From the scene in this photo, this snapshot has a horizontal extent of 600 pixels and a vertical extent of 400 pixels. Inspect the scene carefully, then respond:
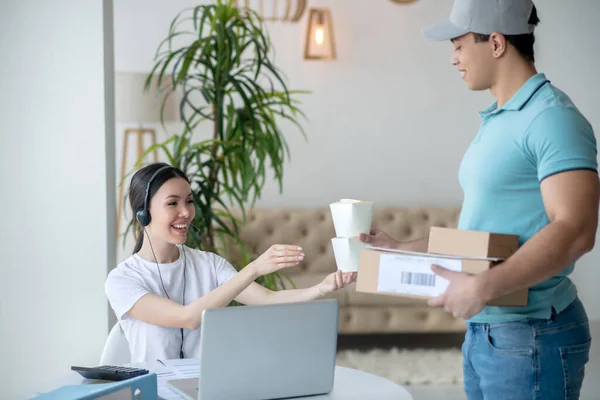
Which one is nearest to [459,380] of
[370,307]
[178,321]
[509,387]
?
[370,307]

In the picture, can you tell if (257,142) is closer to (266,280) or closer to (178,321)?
→ (266,280)

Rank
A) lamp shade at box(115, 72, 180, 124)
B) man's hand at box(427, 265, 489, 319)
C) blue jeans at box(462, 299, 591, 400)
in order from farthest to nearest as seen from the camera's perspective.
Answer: lamp shade at box(115, 72, 180, 124) < blue jeans at box(462, 299, 591, 400) < man's hand at box(427, 265, 489, 319)

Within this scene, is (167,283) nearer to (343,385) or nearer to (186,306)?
(186,306)

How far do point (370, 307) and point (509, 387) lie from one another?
332 centimetres

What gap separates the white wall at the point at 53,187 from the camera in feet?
9.54

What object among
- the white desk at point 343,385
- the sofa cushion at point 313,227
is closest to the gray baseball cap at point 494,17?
the white desk at point 343,385

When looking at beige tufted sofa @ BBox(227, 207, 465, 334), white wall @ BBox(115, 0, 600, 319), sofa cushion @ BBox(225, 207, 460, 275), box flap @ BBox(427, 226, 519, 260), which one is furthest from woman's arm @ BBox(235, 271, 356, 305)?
white wall @ BBox(115, 0, 600, 319)

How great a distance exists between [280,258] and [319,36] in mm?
3859

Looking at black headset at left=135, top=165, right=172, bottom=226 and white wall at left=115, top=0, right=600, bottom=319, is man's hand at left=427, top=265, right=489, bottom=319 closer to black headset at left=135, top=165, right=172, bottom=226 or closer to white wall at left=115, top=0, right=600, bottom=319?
black headset at left=135, top=165, right=172, bottom=226

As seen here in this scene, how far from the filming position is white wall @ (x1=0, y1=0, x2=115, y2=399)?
2.91 meters

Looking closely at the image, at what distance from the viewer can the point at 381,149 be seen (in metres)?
5.68

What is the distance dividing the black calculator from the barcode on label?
0.65m

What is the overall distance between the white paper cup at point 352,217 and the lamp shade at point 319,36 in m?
3.99

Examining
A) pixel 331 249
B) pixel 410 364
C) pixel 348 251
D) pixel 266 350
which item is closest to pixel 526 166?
pixel 348 251
